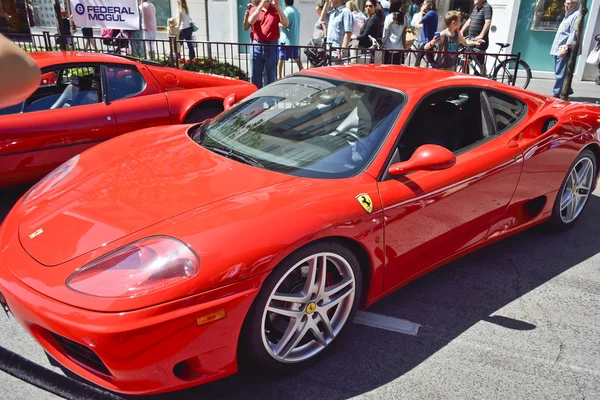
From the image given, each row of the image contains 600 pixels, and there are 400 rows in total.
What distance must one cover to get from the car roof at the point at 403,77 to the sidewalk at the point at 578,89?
7.50 m

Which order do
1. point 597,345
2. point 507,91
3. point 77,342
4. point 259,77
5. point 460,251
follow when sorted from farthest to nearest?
point 259,77, point 507,91, point 460,251, point 597,345, point 77,342

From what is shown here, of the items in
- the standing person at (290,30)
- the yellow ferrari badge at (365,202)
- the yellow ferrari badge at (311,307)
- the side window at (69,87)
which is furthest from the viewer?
the standing person at (290,30)

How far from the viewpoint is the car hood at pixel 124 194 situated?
2283mm

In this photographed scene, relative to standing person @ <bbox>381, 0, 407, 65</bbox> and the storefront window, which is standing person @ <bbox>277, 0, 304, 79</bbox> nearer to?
standing person @ <bbox>381, 0, 407, 65</bbox>

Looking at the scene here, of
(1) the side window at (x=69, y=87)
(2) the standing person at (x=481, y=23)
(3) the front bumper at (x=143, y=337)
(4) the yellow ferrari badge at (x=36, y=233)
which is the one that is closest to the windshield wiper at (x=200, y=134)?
(4) the yellow ferrari badge at (x=36, y=233)

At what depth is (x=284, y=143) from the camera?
3002mm

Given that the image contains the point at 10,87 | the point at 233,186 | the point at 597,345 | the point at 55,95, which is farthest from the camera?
the point at 55,95

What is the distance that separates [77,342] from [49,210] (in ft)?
2.83

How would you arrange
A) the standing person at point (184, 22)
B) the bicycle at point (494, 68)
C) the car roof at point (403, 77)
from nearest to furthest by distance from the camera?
the car roof at point (403, 77) < the bicycle at point (494, 68) < the standing person at point (184, 22)

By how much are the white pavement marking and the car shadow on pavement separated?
0.04m

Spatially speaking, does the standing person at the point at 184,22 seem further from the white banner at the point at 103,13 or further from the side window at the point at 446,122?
the side window at the point at 446,122

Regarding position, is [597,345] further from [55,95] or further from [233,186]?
[55,95]

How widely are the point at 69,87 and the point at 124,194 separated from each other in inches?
110

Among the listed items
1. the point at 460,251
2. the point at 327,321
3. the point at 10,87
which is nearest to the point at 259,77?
the point at 460,251
